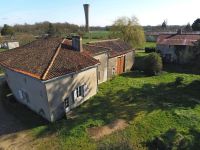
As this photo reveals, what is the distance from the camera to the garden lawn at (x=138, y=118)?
606 inches

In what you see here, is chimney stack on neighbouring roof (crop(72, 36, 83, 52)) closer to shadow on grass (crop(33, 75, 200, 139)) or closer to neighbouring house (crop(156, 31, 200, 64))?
shadow on grass (crop(33, 75, 200, 139))

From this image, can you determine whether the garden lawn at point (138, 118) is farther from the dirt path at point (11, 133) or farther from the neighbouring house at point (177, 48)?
the neighbouring house at point (177, 48)

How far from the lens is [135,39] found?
45.5m

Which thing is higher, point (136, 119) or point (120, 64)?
point (120, 64)

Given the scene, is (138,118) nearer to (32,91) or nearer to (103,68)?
(103,68)

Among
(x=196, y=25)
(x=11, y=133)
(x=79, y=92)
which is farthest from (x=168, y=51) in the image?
(x=196, y=25)

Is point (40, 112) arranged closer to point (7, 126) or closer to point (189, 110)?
point (7, 126)

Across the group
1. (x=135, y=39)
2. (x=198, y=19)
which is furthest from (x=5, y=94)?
(x=198, y=19)

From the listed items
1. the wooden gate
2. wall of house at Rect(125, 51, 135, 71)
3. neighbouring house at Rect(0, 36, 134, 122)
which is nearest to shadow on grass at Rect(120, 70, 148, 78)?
the wooden gate

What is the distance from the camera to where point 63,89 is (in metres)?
18.6

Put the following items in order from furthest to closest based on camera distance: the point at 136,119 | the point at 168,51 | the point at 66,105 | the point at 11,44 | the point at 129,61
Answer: the point at 11,44, the point at 168,51, the point at 129,61, the point at 66,105, the point at 136,119

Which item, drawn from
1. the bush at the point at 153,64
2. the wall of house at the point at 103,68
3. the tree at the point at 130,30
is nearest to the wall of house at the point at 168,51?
the tree at the point at 130,30

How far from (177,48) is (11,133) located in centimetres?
3256

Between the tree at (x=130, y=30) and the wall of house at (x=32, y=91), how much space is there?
97.9 feet
